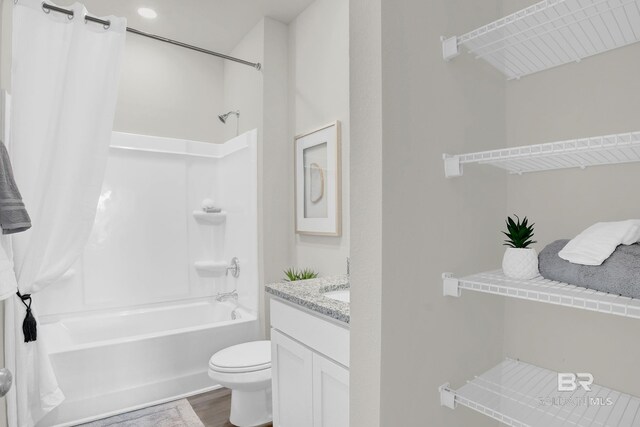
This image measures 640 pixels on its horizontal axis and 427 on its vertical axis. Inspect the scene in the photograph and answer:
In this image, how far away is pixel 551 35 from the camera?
3.14 feet

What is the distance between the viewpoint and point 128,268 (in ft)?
9.92

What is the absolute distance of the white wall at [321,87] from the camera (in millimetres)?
2213

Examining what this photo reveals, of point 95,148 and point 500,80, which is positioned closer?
point 500,80

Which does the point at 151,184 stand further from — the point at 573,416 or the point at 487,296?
the point at 573,416

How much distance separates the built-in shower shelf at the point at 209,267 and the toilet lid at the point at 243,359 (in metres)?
1.16

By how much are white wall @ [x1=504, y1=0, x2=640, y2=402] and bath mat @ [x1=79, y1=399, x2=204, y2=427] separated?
6.36ft

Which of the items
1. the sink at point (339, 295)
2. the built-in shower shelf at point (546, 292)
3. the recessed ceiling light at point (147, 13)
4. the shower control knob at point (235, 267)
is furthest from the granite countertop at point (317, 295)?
the recessed ceiling light at point (147, 13)

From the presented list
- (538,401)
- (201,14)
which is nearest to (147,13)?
(201,14)

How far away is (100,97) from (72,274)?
1606mm

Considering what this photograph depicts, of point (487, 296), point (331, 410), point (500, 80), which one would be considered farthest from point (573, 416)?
point (500, 80)

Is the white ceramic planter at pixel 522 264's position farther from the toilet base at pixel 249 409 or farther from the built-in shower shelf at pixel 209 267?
the built-in shower shelf at pixel 209 267

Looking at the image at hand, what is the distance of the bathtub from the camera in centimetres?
216

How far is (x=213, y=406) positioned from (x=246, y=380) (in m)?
0.56

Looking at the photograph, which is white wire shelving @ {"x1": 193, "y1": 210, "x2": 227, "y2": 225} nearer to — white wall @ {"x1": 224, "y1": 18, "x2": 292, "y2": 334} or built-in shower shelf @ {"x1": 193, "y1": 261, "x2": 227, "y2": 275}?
built-in shower shelf @ {"x1": 193, "y1": 261, "x2": 227, "y2": 275}
